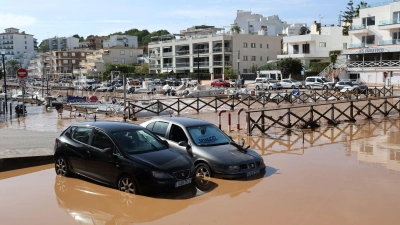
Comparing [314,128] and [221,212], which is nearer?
[221,212]

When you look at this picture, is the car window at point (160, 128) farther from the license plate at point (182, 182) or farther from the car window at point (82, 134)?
the license plate at point (182, 182)

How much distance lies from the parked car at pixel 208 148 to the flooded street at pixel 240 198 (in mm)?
297

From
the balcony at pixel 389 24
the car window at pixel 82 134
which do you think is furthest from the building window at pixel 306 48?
the car window at pixel 82 134

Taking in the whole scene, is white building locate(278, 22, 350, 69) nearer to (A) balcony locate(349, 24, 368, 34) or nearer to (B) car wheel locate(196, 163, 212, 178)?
(A) balcony locate(349, 24, 368, 34)

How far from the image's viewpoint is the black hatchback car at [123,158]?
8.60 meters

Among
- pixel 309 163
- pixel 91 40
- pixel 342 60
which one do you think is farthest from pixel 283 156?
pixel 91 40

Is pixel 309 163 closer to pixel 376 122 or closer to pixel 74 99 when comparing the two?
pixel 376 122

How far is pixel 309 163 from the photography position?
12289mm

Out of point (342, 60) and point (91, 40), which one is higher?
point (91, 40)

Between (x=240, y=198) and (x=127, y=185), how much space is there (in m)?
2.38

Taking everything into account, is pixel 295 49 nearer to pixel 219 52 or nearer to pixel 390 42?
pixel 219 52

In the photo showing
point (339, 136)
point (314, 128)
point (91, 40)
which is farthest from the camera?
point (91, 40)

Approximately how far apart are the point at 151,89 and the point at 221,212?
5506cm

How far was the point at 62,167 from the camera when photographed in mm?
10445
